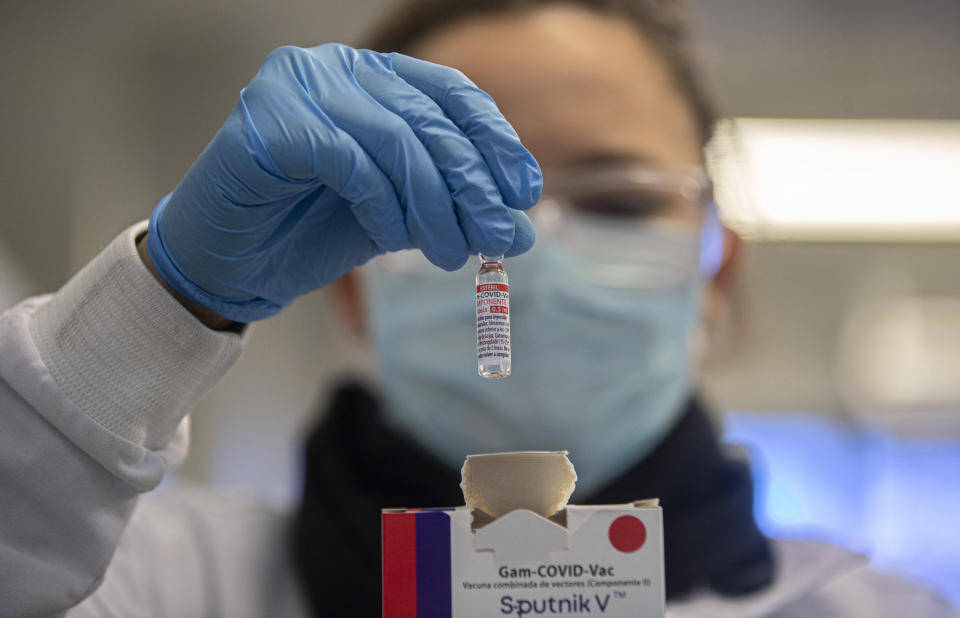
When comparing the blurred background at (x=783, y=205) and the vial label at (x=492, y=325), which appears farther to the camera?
the blurred background at (x=783, y=205)

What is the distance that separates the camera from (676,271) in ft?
4.74

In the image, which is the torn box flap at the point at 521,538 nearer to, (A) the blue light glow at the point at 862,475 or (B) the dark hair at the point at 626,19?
(B) the dark hair at the point at 626,19

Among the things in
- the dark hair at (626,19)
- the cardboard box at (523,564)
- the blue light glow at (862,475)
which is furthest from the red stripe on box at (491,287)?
the blue light glow at (862,475)

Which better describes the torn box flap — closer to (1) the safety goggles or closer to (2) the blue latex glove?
(2) the blue latex glove

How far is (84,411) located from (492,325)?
1.40ft

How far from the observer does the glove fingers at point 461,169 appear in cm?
80

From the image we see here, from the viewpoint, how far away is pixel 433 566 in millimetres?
731

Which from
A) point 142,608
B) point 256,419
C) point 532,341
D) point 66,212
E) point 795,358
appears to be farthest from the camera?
point 795,358

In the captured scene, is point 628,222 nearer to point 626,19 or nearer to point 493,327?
point 626,19

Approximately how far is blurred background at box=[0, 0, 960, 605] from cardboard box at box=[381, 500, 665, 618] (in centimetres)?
215

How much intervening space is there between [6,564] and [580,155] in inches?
42.9

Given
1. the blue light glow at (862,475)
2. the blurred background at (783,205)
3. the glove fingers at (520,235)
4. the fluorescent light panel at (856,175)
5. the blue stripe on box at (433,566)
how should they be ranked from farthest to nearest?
the blue light glow at (862,475)
the fluorescent light panel at (856,175)
the blurred background at (783,205)
the glove fingers at (520,235)
the blue stripe on box at (433,566)

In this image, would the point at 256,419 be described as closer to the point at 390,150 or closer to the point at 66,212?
the point at 66,212

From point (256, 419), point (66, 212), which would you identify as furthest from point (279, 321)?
point (66, 212)
